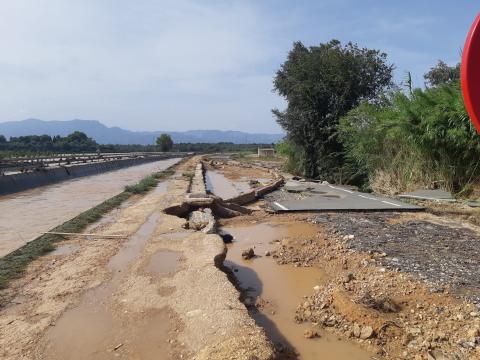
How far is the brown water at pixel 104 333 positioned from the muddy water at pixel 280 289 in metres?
1.17

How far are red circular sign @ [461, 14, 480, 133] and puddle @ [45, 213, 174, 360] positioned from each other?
9.71ft

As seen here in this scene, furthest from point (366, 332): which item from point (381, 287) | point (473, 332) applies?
point (381, 287)

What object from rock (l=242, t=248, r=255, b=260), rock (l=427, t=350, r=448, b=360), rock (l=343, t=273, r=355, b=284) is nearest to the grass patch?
rock (l=242, t=248, r=255, b=260)

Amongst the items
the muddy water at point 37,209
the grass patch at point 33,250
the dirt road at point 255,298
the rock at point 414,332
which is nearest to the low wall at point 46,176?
the muddy water at point 37,209

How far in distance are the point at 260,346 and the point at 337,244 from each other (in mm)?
3995

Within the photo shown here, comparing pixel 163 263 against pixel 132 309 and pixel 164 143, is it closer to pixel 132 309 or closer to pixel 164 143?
pixel 132 309

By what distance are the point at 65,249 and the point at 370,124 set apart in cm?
1213

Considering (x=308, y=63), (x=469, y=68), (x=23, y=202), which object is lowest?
(x=23, y=202)

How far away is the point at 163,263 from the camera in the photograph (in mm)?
6129

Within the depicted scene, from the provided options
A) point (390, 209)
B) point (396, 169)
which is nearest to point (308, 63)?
point (396, 169)

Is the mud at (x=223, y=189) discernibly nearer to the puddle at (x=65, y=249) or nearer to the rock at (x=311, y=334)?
the puddle at (x=65, y=249)

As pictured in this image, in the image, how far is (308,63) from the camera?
2039 centimetres

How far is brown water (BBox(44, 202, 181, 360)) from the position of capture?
145 inches

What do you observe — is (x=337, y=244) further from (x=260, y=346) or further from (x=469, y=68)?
(x=469, y=68)
